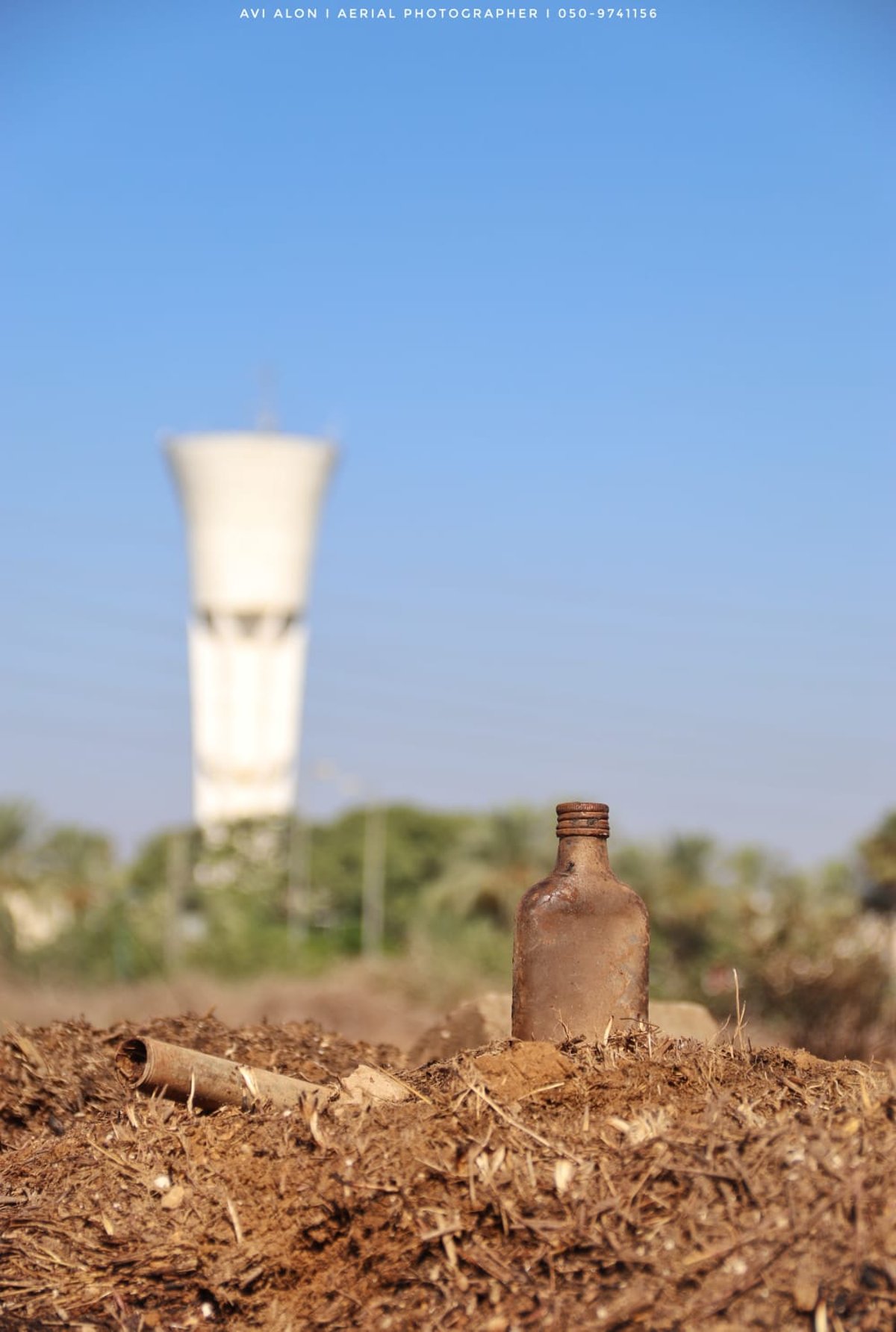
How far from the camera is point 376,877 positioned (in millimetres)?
56969

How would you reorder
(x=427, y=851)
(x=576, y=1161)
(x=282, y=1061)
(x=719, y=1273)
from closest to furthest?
(x=719, y=1273)
(x=576, y=1161)
(x=282, y=1061)
(x=427, y=851)

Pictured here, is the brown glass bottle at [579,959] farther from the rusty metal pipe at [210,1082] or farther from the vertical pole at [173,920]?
the vertical pole at [173,920]

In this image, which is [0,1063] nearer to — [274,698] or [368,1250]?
[368,1250]

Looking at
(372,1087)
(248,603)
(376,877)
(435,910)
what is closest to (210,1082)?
(372,1087)

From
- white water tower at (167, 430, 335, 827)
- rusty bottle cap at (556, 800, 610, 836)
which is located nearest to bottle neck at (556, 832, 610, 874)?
rusty bottle cap at (556, 800, 610, 836)

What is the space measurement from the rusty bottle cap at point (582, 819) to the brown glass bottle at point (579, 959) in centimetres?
11

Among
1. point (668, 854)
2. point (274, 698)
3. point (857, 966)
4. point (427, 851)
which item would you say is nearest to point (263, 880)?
point (427, 851)

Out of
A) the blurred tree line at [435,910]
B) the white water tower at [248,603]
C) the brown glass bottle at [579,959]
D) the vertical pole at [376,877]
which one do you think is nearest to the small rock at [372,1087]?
the brown glass bottle at [579,959]

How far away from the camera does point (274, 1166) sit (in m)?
3.79

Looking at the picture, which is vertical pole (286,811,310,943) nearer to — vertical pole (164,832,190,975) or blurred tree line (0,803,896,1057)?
blurred tree line (0,803,896,1057)

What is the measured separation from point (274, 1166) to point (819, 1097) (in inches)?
50.2

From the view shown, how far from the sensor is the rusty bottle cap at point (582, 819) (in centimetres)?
470

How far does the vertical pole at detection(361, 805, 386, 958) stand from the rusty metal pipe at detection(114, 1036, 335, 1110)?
47.2 meters

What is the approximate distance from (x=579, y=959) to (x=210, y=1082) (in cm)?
105
